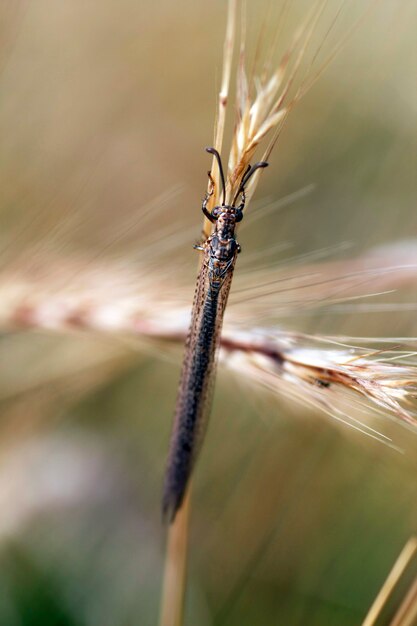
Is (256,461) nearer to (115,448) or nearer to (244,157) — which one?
(115,448)

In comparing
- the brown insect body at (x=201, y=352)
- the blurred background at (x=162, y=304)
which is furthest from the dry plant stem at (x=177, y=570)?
the blurred background at (x=162, y=304)

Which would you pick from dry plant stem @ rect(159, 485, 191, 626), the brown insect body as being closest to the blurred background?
the brown insect body

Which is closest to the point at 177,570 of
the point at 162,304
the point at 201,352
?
the point at 201,352

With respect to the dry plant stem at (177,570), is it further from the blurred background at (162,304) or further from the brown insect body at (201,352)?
the blurred background at (162,304)

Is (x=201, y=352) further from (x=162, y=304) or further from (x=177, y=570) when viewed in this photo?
(x=177, y=570)

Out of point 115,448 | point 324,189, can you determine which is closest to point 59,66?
point 324,189

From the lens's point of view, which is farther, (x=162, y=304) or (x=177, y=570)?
(x=162, y=304)

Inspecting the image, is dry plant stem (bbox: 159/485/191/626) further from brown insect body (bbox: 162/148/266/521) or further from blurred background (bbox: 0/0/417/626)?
blurred background (bbox: 0/0/417/626)
